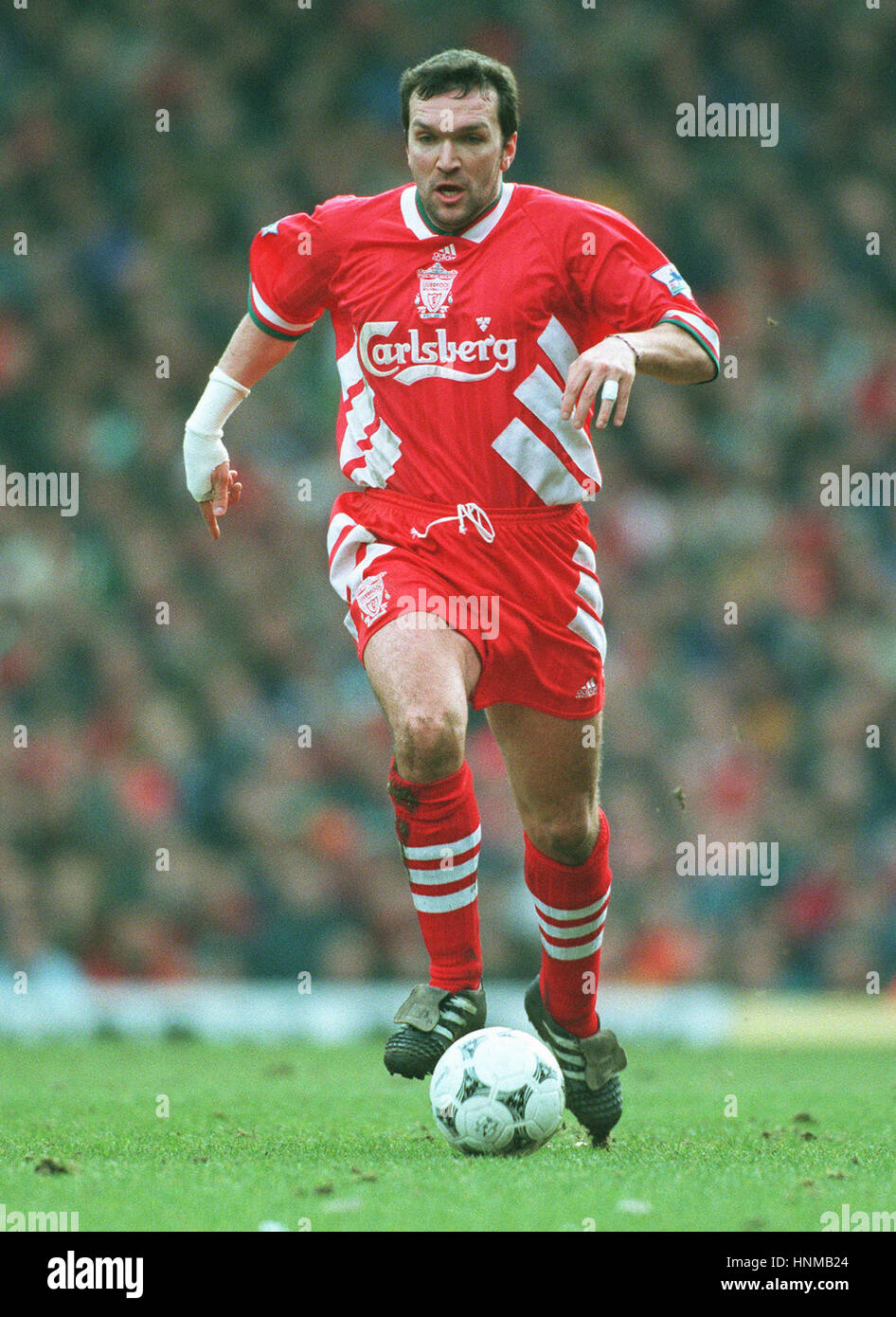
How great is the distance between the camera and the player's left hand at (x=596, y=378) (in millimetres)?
4609

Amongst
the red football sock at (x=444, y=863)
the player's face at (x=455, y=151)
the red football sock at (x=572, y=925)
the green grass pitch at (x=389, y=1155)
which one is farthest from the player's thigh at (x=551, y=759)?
the player's face at (x=455, y=151)

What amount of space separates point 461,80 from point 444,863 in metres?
2.24

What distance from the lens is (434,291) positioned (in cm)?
524

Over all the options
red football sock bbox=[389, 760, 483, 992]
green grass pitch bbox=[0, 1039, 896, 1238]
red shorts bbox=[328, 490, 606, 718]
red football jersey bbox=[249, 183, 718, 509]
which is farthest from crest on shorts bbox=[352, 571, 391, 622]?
green grass pitch bbox=[0, 1039, 896, 1238]

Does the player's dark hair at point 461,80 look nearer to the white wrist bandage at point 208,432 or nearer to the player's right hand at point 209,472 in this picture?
the white wrist bandage at point 208,432

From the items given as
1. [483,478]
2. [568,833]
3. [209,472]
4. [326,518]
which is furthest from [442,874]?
[326,518]

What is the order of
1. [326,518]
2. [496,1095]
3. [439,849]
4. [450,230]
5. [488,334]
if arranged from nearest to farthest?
[496,1095]
[439,849]
[488,334]
[450,230]
[326,518]

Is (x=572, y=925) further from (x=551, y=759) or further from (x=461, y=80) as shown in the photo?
(x=461, y=80)

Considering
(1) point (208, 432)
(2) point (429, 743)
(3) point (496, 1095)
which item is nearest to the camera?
(3) point (496, 1095)

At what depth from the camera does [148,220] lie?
1367 centimetres

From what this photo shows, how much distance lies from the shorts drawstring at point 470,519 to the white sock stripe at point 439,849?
0.85m

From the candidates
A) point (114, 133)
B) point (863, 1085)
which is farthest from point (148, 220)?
point (863, 1085)

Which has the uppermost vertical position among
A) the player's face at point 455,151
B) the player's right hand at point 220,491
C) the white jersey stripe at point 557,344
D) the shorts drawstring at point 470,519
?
the player's face at point 455,151

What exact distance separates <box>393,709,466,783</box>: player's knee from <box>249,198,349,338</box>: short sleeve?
4.81ft
